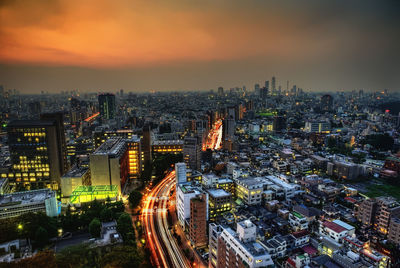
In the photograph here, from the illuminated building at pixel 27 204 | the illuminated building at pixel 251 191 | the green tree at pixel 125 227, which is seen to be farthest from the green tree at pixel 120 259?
the illuminated building at pixel 251 191

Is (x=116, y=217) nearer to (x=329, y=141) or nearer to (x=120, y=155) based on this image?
(x=120, y=155)

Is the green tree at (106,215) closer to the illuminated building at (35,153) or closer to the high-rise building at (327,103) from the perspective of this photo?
the illuminated building at (35,153)

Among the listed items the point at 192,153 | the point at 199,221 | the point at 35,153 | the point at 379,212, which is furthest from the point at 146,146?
the point at 379,212

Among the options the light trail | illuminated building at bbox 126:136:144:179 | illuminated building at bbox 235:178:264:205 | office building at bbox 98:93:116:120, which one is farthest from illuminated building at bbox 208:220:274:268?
office building at bbox 98:93:116:120

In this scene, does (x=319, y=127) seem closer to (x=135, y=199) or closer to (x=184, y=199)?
(x=184, y=199)

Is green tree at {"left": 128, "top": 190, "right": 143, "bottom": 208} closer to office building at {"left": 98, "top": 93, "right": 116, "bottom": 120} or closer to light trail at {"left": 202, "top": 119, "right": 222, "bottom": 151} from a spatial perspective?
light trail at {"left": 202, "top": 119, "right": 222, "bottom": 151}
